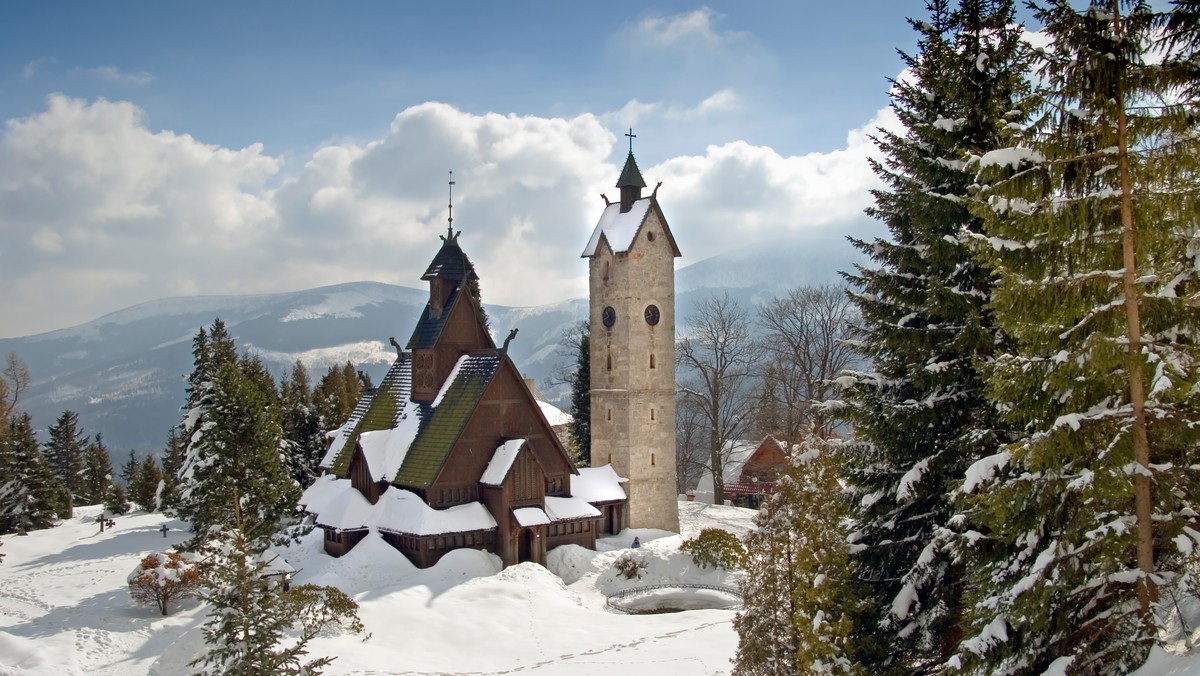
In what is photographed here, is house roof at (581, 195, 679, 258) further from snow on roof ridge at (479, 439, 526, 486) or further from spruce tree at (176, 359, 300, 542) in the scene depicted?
spruce tree at (176, 359, 300, 542)

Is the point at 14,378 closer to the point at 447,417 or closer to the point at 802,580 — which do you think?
the point at 447,417

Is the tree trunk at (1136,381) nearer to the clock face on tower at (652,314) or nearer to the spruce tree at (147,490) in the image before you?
the clock face on tower at (652,314)

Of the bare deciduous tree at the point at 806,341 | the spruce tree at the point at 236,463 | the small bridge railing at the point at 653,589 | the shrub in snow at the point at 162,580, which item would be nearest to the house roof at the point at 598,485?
the small bridge railing at the point at 653,589

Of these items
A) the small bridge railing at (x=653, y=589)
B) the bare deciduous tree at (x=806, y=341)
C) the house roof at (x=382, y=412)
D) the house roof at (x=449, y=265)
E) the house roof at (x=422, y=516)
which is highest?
the house roof at (x=449, y=265)

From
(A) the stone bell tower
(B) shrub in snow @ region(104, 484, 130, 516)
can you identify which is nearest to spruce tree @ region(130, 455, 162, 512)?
(B) shrub in snow @ region(104, 484, 130, 516)

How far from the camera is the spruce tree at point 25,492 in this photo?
143 ft

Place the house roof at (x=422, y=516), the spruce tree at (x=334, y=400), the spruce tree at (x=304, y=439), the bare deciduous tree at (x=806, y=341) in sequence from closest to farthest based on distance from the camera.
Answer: the house roof at (x=422, y=516)
the bare deciduous tree at (x=806, y=341)
the spruce tree at (x=304, y=439)
the spruce tree at (x=334, y=400)

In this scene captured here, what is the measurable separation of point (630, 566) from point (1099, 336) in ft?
72.0

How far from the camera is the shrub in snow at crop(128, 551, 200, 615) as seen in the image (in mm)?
22906

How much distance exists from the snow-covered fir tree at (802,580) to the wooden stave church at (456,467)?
1656 cm

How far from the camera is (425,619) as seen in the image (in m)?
22.3

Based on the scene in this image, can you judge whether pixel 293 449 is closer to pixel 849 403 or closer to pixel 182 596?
pixel 182 596

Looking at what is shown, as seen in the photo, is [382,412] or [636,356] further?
[636,356]

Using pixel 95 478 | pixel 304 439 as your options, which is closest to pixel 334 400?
pixel 304 439
